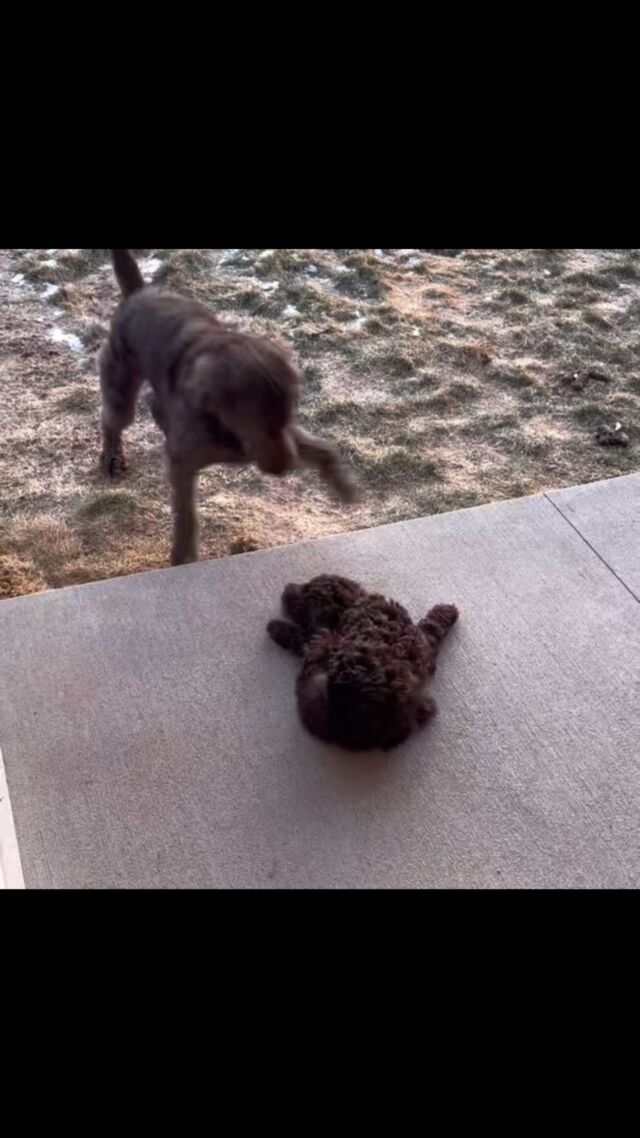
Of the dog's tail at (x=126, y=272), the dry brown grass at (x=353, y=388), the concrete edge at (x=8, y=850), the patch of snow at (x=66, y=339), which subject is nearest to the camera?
the concrete edge at (x=8, y=850)

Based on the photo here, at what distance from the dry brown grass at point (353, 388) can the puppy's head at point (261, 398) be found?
54.8 inches

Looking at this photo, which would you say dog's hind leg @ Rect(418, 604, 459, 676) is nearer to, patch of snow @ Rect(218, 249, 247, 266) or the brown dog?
the brown dog

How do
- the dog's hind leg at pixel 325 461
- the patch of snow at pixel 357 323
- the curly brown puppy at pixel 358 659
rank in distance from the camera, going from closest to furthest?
1. the curly brown puppy at pixel 358 659
2. the dog's hind leg at pixel 325 461
3. the patch of snow at pixel 357 323

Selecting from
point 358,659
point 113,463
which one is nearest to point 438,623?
point 358,659

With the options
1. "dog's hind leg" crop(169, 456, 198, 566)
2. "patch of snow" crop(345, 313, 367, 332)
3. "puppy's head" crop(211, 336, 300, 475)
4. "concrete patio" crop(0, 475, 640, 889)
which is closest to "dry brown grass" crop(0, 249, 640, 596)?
"patch of snow" crop(345, 313, 367, 332)

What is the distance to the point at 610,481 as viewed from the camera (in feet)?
14.4

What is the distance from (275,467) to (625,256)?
5.17 m

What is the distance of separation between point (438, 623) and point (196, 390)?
1.24 m

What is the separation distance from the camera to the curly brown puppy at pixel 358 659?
9.83ft

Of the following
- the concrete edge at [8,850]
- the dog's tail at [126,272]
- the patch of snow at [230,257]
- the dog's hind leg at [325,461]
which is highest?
the dog's tail at [126,272]

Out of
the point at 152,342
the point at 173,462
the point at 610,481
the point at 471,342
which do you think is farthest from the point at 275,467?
the point at 471,342

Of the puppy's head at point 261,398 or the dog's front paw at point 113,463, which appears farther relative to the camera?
the dog's front paw at point 113,463

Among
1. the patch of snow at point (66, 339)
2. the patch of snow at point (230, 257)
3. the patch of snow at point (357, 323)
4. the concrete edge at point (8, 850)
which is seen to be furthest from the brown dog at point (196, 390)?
the patch of snow at point (230, 257)

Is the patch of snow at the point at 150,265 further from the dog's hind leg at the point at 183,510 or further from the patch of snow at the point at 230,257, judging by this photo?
the dog's hind leg at the point at 183,510
